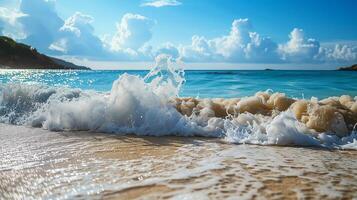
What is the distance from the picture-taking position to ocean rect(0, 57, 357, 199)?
9.32 ft

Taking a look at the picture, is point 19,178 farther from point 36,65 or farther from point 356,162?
point 36,65

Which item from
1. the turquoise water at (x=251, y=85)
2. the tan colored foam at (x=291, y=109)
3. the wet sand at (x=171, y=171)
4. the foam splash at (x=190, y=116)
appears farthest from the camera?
the turquoise water at (x=251, y=85)

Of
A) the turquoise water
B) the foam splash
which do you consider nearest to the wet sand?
the foam splash

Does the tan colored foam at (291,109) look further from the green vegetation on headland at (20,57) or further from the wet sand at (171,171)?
the green vegetation on headland at (20,57)

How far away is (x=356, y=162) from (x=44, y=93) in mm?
6501

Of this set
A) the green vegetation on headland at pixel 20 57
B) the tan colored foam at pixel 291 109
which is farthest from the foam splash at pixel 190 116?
the green vegetation on headland at pixel 20 57

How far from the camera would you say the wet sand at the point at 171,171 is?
2727 millimetres

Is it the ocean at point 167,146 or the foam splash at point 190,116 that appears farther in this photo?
the foam splash at point 190,116

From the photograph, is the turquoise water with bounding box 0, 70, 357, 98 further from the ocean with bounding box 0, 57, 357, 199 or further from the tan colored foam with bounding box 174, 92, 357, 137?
the ocean with bounding box 0, 57, 357, 199

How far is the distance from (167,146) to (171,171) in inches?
47.4

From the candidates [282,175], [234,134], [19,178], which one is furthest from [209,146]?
[19,178]

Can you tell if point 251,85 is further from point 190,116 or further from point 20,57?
point 20,57

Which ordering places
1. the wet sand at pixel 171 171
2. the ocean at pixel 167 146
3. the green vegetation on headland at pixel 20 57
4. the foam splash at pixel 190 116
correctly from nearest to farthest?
1. the wet sand at pixel 171 171
2. the ocean at pixel 167 146
3. the foam splash at pixel 190 116
4. the green vegetation on headland at pixel 20 57

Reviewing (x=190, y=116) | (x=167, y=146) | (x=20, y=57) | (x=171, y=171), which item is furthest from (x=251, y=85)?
(x=20, y=57)
